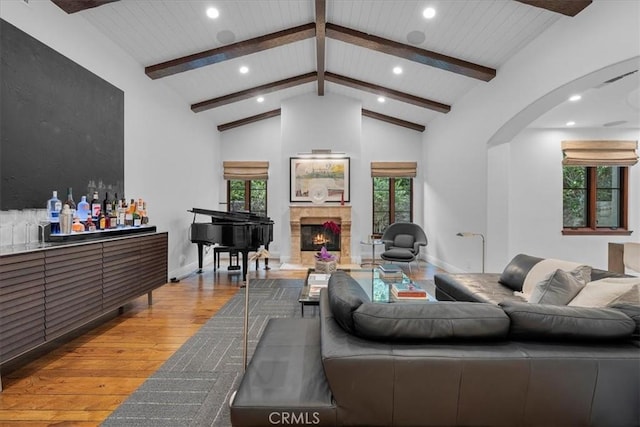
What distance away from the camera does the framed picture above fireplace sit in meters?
7.08

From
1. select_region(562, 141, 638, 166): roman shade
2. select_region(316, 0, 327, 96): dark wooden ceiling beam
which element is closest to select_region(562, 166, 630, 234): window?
select_region(562, 141, 638, 166): roman shade

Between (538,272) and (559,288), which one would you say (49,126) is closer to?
(559,288)

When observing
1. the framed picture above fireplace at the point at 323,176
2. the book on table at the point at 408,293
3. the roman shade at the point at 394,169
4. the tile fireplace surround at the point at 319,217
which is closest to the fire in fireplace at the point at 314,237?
the tile fireplace surround at the point at 319,217

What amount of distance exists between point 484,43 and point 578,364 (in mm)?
3959

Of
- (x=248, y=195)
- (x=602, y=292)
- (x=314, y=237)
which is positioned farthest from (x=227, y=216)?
(x=602, y=292)

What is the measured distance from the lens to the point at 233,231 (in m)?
4.99

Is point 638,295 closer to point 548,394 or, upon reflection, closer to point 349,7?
point 548,394

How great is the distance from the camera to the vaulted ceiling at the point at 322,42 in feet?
11.6

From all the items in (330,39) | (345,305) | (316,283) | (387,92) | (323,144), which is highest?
(330,39)

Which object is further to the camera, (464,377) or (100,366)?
(100,366)

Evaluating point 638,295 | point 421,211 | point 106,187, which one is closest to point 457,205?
point 421,211

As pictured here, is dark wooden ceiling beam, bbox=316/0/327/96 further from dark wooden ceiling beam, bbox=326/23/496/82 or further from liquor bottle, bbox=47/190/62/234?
liquor bottle, bbox=47/190/62/234

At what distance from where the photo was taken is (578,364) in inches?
52.4

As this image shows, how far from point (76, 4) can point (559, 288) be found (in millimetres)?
4811
